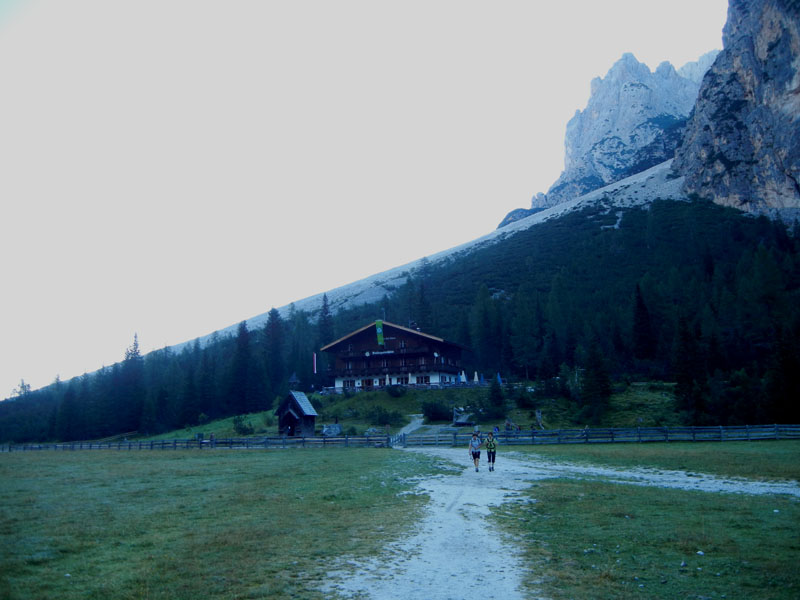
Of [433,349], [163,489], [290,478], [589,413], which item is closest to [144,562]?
[163,489]

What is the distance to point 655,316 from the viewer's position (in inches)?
2990

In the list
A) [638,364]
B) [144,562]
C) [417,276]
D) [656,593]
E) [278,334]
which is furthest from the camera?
[417,276]

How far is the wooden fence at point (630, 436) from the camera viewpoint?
34688mm

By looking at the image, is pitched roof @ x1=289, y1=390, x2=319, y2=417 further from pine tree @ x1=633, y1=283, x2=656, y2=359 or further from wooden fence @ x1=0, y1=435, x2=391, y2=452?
pine tree @ x1=633, y1=283, x2=656, y2=359

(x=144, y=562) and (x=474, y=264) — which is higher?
(x=474, y=264)

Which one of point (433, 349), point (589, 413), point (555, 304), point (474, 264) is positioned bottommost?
point (589, 413)

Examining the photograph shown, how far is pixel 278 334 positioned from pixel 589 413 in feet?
215

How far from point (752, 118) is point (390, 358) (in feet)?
353

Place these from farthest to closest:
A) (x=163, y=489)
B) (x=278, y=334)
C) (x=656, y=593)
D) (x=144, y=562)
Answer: (x=278, y=334) → (x=163, y=489) → (x=144, y=562) → (x=656, y=593)

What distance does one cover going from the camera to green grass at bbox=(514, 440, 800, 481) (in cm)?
2125

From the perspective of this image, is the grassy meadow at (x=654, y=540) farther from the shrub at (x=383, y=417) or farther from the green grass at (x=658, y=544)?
the shrub at (x=383, y=417)

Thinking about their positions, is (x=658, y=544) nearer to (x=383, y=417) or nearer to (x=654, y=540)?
(x=654, y=540)

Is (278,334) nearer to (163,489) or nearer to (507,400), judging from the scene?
(507,400)

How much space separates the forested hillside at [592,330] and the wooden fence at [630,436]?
7.67 m
